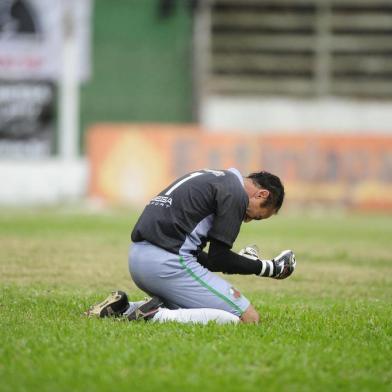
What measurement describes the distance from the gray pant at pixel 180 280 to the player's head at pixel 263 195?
2.00ft

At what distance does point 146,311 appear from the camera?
7387 mm

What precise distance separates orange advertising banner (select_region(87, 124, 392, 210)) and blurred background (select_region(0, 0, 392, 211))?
0.15ft

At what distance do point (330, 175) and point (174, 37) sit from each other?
7207 millimetres

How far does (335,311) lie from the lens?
8.42 m

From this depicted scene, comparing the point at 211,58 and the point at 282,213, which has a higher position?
the point at 211,58

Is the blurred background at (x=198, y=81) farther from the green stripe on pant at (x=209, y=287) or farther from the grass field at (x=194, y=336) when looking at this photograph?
the green stripe on pant at (x=209, y=287)

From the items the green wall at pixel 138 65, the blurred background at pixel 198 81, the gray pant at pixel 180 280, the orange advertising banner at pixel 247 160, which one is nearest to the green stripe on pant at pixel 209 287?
the gray pant at pixel 180 280

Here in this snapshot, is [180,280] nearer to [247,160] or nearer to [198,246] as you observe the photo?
[198,246]

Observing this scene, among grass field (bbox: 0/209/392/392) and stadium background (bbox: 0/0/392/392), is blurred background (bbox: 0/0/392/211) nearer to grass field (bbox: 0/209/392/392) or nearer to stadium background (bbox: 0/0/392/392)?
stadium background (bbox: 0/0/392/392)

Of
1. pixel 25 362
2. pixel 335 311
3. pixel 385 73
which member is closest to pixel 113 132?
pixel 385 73

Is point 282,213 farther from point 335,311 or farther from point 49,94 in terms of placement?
point 335,311

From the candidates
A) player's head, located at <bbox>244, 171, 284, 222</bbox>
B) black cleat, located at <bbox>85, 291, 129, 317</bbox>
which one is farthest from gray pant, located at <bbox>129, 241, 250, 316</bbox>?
player's head, located at <bbox>244, 171, 284, 222</bbox>

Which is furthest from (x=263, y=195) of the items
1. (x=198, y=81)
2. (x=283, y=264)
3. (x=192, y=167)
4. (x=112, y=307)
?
(x=198, y=81)

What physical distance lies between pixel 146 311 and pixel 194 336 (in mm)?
774
